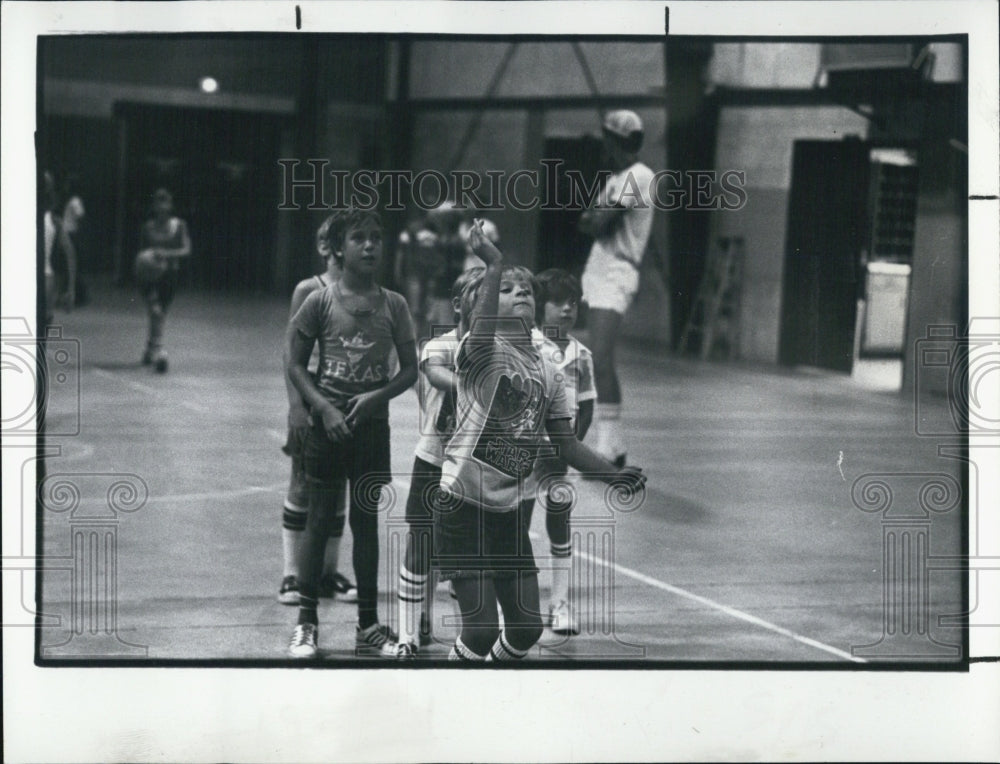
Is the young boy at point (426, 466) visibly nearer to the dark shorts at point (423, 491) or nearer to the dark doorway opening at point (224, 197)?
the dark shorts at point (423, 491)

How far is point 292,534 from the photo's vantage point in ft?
20.6

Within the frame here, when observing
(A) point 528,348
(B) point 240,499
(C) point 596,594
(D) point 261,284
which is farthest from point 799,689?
(B) point 240,499

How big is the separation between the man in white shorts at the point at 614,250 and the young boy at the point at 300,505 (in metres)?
0.95

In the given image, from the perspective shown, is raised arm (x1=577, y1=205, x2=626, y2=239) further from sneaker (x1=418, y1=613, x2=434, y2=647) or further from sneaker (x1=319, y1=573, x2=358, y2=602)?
sneaker (x1=319, y1=573, x2=358, y2=602)

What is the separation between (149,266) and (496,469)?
1.60m

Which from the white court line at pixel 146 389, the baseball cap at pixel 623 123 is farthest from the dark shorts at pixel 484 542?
the white court line at pixel 146 389

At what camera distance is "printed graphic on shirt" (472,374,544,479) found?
18.0 ft

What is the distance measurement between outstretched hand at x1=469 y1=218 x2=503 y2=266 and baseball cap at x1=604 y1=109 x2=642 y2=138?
90 cm

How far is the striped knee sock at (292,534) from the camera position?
20.4 feet

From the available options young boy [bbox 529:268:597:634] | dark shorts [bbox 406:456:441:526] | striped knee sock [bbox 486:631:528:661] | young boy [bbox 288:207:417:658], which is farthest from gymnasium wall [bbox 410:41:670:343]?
striped knee sock [bbox 486:631:528:661]

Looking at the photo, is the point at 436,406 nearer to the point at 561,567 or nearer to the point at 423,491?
the point at 423,491

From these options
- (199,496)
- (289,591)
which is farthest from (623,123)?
(199,496)

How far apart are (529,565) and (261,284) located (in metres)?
1.42

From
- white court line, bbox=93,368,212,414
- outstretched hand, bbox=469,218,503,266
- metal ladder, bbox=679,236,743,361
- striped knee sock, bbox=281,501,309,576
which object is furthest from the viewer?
white court line, bbox=93,368,212,414
